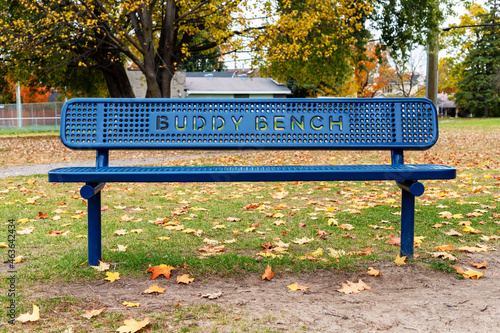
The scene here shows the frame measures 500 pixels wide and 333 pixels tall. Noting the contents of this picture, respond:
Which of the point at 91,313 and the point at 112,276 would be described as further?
the point at 112,276

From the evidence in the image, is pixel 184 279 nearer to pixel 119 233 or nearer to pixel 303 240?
pixel 303 240

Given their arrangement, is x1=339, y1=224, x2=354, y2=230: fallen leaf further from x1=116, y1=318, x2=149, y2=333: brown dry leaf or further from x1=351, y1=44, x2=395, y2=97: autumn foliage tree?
x1=351, y1=44, x2=395, y2=97: autumn foliage tree

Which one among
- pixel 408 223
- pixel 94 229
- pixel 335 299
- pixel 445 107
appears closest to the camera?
pixel 335 299

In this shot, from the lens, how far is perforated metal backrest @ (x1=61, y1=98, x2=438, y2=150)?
3.52m

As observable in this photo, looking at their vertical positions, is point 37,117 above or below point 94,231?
above

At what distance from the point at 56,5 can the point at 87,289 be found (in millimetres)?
12858

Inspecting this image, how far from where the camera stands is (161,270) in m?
3.09

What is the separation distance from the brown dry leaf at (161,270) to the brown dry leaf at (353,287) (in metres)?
1.08

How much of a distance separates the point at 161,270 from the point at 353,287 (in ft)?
3.93

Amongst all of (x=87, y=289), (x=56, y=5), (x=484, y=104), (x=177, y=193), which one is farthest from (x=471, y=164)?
(x=484, y=104)

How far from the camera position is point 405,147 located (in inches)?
139

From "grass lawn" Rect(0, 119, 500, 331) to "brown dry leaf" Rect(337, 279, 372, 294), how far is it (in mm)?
305

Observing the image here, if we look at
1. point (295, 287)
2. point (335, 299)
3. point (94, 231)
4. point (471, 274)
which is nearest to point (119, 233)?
point (94, 231)

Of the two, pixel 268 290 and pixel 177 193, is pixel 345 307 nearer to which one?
pixel 268 290
